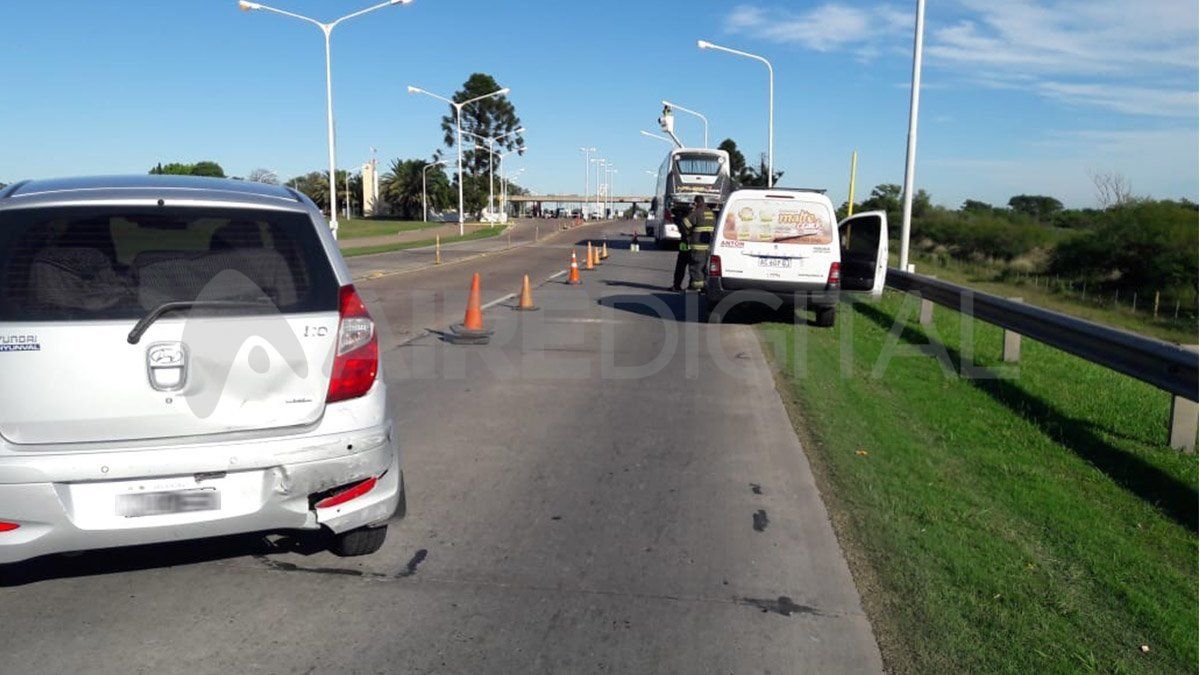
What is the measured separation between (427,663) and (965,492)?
12.2ft

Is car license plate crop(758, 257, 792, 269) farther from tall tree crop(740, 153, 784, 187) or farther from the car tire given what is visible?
tall tree crop(740, 153, 784, 187)

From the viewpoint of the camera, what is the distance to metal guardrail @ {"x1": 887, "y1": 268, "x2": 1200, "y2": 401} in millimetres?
6746

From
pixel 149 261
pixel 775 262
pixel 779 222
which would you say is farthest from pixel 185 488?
pixel 779 222

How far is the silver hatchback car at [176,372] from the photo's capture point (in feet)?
12.4

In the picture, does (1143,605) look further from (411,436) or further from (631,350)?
(631,350)

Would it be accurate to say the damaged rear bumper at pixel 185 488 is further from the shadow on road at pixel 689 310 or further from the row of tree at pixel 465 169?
the row of tree at pixel 465 169

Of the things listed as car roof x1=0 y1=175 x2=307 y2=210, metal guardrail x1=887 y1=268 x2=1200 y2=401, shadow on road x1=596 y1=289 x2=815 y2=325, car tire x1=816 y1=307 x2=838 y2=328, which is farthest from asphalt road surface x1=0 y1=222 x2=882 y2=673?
shadow on road x1=596 y1=289 x2=815 y2=325

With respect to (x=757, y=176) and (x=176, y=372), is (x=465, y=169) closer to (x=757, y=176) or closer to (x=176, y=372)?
(x=757, y=176)

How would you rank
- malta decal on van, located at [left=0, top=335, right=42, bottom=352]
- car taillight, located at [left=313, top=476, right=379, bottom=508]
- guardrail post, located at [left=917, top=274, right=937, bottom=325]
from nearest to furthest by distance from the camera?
malta decal on van, located at [left=0, top=335, right=42, bottom=352] → car taillight, located at [left=313, top=476, right=379, bottom=508] → guardrail post, located at [left=917, top=274, right=937, bottom=325]

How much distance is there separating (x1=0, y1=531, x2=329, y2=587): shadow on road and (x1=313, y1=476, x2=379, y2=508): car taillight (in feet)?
1.59

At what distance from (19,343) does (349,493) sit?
4.64 feet

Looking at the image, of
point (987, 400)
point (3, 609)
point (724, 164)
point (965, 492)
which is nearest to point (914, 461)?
point (965, 492)

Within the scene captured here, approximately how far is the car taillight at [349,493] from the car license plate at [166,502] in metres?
0.43

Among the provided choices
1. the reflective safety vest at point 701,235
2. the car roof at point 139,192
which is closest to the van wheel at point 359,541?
the car roof at point 139,192
